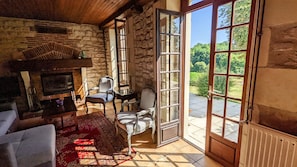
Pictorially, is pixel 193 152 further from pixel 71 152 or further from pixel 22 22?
pixel 22 22

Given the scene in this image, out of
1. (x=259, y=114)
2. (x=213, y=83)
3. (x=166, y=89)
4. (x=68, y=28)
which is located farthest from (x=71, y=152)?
(x=68, y=28)

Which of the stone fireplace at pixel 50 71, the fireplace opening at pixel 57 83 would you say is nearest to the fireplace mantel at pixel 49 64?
the stone fireplace at pixel 50 71

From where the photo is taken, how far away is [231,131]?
6.05ft

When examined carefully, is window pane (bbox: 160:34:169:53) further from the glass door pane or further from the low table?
the low table

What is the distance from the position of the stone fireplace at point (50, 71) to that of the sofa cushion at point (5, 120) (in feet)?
4.98

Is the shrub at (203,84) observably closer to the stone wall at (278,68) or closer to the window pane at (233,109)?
the window pane at (233,109)

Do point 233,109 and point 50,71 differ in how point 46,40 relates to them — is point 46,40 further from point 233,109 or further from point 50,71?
point 233,109

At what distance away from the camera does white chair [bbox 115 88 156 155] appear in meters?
2.21

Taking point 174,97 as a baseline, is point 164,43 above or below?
above

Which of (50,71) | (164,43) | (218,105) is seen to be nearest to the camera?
(218,105)

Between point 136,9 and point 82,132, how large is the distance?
102 inches

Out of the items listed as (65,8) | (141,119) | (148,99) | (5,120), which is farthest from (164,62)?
(5,120)

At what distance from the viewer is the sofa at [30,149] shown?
1.36 metres

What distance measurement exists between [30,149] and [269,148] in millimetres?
2484
